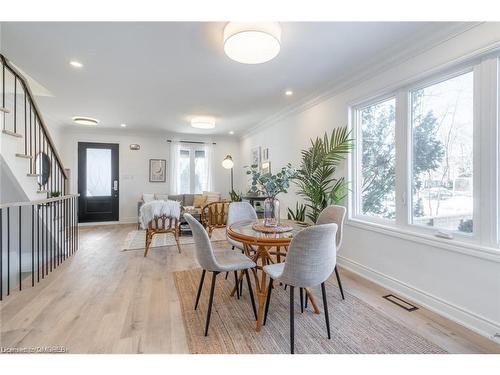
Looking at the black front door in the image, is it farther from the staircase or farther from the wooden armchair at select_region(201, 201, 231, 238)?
the wooden armchair at select_region(201, 201, 231, 238)

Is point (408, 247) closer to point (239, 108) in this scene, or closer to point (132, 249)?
point (239, 108)

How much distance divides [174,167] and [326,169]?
4829mm

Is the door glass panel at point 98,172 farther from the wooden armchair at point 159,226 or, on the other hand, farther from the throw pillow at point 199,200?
the wooden armchair at point 159,226

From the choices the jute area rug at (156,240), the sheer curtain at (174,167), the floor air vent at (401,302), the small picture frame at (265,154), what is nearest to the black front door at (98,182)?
the sheer curtain at (174,167)

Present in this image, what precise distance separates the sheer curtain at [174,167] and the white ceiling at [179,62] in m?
2.31

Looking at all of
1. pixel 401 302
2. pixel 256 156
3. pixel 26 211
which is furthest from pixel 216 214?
pixel 401 302

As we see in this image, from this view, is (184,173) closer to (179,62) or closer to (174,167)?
(174,167)

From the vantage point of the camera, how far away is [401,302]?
7.57 feet

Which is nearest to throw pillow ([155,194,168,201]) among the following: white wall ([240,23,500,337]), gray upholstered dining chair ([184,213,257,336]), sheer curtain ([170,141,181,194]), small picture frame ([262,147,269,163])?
sheer curtain ([170,141,181,194])

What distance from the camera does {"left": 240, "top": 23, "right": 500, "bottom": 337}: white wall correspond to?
181 centimetres

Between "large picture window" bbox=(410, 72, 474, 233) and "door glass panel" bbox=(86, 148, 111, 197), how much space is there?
6.93 metres
